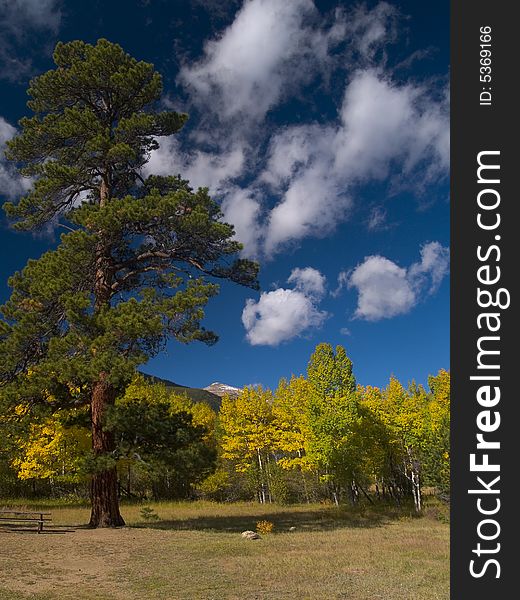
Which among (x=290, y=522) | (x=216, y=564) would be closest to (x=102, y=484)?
→ (x=216, y=564)

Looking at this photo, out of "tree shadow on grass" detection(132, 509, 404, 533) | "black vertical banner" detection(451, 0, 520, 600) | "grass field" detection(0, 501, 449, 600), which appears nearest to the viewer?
"black vertical banner" detection(451, 0, 520, 600)

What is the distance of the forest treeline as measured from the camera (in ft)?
63.2

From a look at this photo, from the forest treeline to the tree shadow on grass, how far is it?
2400 millimetres

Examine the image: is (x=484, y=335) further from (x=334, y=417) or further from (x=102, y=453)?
(x=334, y=417)

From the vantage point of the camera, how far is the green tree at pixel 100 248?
57.3ft

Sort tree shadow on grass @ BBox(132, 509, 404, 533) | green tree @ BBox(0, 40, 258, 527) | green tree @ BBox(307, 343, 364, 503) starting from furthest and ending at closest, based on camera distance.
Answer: green tree @ BBox(307, 343, 364, 503) → tree shadow on grass @ BBox(132, 509, 404, 533) → green tree @ BBox(0, 40, 258, 527)

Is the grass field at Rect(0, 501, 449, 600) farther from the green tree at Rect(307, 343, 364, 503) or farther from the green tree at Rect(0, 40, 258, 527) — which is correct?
the green tree at Rect(307, 343, 364, 503)

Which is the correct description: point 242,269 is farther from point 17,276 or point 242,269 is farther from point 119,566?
point 119,566

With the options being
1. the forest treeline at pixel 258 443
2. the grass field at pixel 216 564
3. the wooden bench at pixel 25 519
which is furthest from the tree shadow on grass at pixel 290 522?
the wooden bench at pixel 25 519

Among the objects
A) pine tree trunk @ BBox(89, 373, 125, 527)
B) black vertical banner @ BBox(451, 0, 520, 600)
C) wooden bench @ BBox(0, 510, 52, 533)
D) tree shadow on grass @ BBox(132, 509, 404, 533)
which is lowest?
tree shadow on grass @ BBox(132, 509, 404, 533)

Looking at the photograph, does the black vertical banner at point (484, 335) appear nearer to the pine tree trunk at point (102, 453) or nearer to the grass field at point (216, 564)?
the grass field at point (216, 564)

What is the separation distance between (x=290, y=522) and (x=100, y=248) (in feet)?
57.5

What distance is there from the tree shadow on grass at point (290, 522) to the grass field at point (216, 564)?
0.51 meters

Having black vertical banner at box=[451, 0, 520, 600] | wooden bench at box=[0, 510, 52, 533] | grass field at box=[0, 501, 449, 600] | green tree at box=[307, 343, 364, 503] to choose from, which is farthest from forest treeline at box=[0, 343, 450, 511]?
black vertical banner at box=[451, 0, 520, 600]
